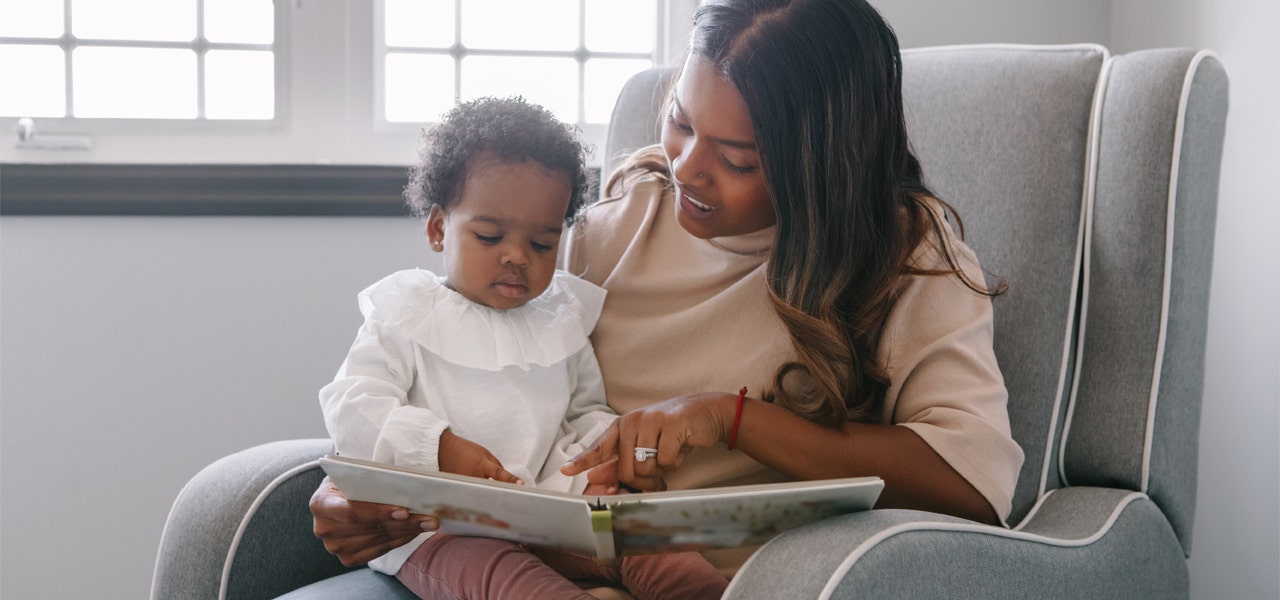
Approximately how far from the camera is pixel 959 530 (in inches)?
38.5

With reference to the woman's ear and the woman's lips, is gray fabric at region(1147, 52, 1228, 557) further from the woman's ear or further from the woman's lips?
the woman's ear

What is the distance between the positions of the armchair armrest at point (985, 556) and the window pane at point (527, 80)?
131cm

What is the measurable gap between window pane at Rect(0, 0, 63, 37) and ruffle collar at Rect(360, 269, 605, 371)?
120 centimetres

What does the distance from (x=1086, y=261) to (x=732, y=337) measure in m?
0.45

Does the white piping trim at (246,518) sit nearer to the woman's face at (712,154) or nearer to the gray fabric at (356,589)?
the gray fabric at (356,589)

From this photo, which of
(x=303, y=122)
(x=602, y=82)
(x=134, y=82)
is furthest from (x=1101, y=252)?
(x=134, y=82)

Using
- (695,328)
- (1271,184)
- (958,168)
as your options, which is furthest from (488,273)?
(1271,184)

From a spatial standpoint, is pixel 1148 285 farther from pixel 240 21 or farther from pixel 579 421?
pixel 240 21

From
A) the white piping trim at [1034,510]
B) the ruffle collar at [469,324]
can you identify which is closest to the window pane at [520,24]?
the ruffle collar at [469,324]

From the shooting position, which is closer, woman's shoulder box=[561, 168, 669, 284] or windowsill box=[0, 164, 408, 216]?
woman's shoulder box=[561, 168, 669, 284]

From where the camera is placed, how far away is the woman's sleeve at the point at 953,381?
109 centimetres

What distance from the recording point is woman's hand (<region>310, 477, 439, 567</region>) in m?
1.09

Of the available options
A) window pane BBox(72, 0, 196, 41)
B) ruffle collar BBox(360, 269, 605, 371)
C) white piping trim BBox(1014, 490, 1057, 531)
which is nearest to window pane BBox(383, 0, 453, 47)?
window pane BBox(72, 0, 196, 41)

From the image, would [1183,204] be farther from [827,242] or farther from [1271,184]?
[1271,184]
